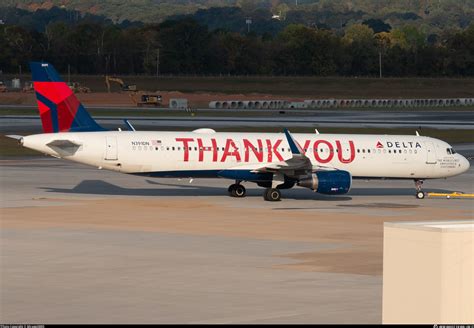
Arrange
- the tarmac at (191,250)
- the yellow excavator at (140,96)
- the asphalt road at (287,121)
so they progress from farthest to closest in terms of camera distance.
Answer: the yellow excavator at (140,96)
the asphalt road at (287,121)
the tarmac at (191,250)

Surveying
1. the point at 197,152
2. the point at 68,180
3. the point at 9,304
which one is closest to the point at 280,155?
the point at 197,152

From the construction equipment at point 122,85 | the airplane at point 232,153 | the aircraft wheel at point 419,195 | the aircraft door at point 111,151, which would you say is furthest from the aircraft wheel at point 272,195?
the construction equipment at point 122,85

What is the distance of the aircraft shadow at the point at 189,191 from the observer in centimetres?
5666

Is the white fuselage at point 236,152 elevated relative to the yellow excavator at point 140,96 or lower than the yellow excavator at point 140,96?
lower

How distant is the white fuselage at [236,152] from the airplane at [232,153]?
47 millimetres

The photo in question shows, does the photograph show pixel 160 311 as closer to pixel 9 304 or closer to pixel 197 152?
pixel 9 304

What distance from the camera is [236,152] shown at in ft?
177

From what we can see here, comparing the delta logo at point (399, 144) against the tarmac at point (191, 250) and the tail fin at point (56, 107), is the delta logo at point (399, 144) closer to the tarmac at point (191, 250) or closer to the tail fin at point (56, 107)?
the tarmac at point (191, 250)

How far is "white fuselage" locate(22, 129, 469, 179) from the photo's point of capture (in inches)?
2042

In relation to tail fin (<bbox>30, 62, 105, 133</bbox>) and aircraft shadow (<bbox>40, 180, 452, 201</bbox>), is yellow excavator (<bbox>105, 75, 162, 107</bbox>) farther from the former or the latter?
tail fin (<bbox>30, 62, 105, 133</bbox>)

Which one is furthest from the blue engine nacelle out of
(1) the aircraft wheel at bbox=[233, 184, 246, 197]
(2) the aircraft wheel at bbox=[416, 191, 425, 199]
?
(2) the aircraft wheel at bbox=[416, 191, 425, 199]

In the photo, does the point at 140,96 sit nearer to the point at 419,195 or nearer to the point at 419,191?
the point at 419,191

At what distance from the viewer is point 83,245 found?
3731 centimetres

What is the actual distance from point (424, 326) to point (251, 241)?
20809 millimetres
